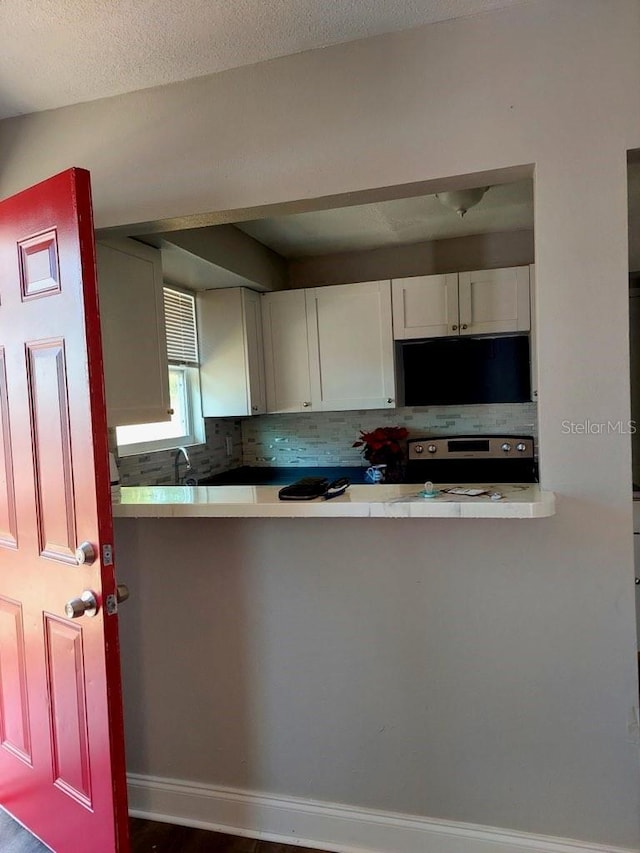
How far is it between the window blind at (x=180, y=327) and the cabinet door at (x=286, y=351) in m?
0.47

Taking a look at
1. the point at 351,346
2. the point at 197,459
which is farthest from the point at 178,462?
the point at 351,346

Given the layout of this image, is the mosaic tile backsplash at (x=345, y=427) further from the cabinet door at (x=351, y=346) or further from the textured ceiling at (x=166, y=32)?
the textured ceiling at (x=166, y=32)

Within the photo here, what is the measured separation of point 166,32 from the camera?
1412 mm

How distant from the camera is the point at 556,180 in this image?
1.37 meters

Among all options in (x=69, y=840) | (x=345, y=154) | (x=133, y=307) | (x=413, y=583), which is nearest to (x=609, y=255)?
(x=345, y=154)

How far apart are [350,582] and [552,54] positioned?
1532 mm

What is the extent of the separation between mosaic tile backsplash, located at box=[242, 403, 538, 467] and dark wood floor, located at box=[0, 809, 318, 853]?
2285 mm

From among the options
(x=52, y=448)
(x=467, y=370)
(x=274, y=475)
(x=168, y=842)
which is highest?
(x=467, y=370)

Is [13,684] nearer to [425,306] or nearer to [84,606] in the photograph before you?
[84,606]

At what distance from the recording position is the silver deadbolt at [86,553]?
133 cm

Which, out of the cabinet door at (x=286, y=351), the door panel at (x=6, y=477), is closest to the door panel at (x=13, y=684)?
the door panel at (x=6, y=477)

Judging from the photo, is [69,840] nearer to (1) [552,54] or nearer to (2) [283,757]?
(2) [283,757]

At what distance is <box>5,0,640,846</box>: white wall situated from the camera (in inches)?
53.7

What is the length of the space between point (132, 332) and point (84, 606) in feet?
3.41
